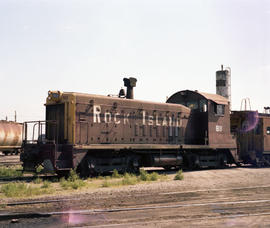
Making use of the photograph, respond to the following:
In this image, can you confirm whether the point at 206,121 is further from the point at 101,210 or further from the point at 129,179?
the point at 101,210

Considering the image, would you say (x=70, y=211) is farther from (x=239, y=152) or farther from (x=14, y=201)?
(x=239, y=152)

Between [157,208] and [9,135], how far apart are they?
24480 mm

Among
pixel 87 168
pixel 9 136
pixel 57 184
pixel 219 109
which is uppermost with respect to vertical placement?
pixel 219 109

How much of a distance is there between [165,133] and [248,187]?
6.52 metres

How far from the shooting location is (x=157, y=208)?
7293 millimetres

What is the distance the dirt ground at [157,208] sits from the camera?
19.8 feet

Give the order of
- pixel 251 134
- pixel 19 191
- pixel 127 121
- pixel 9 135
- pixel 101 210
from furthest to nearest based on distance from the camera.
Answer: pixel 9 135
pixel 251 134
pixel 127 121
pixel 19 191
pixel 101 210

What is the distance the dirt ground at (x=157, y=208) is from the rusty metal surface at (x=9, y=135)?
20.6 meters

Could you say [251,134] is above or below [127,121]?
below

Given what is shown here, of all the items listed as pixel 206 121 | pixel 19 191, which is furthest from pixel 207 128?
pixel 19 191

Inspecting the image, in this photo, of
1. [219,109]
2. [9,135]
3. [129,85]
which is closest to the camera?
[129,85]

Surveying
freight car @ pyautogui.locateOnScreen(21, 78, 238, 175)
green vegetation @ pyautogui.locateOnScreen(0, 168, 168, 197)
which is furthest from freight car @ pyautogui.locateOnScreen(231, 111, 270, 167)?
green vegetation @ pyautogui.locateOnScreen(0, 168, 168, 197)

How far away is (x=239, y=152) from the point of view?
20594mm

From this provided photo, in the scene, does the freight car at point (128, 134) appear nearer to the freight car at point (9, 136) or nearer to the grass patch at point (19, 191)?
the grass patch at point (19, 191)
